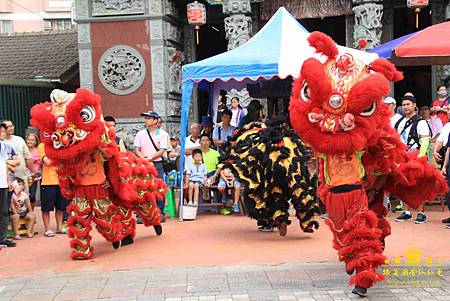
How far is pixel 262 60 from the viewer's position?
8.96 meters

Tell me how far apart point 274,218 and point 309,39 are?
2.91 metres

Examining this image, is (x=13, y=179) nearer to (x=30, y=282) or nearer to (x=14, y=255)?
(x=14, y=255)

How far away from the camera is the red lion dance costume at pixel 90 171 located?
6.54 meters

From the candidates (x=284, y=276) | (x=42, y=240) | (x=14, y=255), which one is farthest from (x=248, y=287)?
(x=42, y=240)

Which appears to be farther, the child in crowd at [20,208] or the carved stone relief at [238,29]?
the carved stone relief at [238,29]

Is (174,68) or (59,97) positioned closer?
(59,97)

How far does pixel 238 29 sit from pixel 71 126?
7501 mm

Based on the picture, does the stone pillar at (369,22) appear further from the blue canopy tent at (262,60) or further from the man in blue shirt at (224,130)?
the man in blue shirt at (224,130)

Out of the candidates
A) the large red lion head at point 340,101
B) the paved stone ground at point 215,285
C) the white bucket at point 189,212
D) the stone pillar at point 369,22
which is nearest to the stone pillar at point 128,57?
the white bucket at point 189,212

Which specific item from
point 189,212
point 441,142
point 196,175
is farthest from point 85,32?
point 441,142

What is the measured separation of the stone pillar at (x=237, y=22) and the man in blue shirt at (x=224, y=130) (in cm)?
331

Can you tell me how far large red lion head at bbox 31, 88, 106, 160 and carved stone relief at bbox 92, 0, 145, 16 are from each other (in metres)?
7.21

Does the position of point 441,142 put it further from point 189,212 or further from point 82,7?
point 82,7

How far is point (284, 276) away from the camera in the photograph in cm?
577
